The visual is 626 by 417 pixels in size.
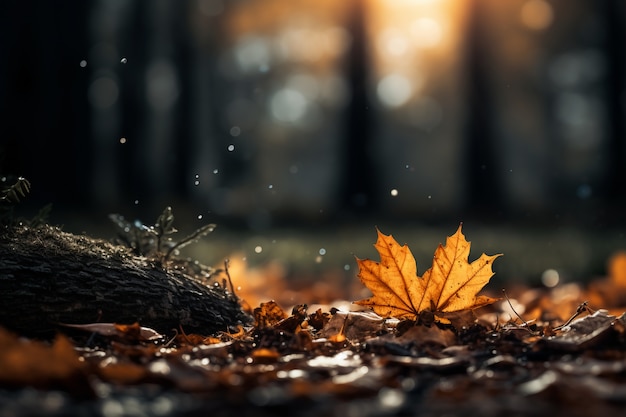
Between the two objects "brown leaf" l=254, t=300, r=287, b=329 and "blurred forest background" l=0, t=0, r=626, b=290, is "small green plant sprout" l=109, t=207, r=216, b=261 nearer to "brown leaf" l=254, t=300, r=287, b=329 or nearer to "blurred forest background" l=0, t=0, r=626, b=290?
"brown leaf" l=254, t=300, r=287, b=329

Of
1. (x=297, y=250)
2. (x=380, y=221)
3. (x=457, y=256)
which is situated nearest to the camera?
(x=457, y=256)

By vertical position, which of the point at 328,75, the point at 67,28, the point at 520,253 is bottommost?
the point at 520,253

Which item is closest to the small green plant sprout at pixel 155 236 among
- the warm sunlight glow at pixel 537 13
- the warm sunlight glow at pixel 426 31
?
the warm sunlight glow at pixel 537 13

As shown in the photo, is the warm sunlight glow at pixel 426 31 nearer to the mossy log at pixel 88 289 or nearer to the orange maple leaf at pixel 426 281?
the mossy log at pixel 88 289

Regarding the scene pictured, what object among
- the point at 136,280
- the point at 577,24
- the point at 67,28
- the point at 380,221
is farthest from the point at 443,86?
the point at 136,280

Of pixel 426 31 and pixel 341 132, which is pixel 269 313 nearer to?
pixel 341 132

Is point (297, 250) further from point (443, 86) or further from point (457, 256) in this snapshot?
point (443, 86)

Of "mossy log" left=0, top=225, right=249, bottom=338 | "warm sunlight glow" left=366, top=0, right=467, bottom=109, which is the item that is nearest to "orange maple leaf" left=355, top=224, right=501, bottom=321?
"mossy log" left=0, top=225, right=249, bottom=338
